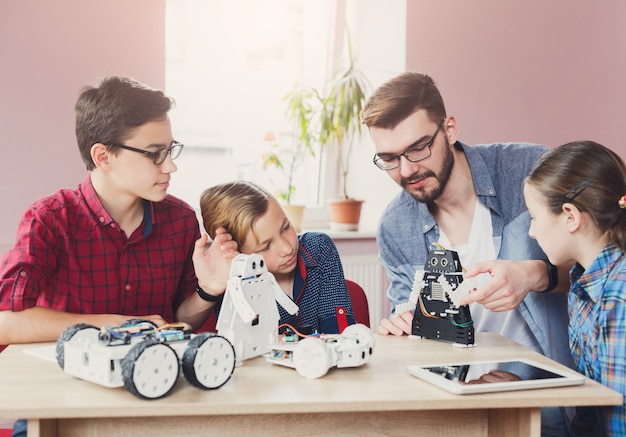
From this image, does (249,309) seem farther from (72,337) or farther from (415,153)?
(415,153)

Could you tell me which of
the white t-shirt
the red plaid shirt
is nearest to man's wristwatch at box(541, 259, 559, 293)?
the white t-shirt

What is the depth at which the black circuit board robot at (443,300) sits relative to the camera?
6.04 feet

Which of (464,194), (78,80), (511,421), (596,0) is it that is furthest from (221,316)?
(596,0)

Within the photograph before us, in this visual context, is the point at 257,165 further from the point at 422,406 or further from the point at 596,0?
the point at 422,406

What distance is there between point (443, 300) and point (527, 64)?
261cm

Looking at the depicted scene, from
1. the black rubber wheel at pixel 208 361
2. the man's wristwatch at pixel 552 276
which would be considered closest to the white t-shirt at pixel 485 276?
the man's wristwatch at pixel 552 276

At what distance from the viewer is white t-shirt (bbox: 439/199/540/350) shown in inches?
89.9

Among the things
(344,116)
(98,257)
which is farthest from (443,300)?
(344,116)

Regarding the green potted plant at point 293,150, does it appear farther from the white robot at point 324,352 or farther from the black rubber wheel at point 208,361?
the black rubber wheel at point 208,361

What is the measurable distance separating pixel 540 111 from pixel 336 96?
4.06 ft

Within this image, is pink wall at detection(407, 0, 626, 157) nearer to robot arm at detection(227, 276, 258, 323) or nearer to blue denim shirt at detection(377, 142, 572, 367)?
blue denim shirt at detection(377, 142, 572, 367)

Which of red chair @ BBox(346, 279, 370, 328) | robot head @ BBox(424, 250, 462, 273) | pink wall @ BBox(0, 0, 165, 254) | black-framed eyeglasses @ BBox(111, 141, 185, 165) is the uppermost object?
pink wall @ BBox(0, 0, 165, 254)

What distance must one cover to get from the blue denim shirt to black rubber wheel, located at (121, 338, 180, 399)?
1.19 m

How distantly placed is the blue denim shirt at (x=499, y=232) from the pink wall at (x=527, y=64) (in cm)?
156
